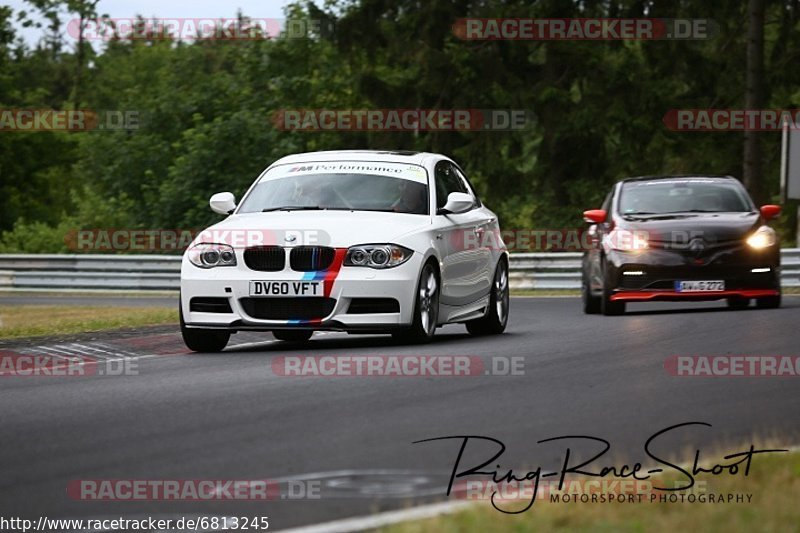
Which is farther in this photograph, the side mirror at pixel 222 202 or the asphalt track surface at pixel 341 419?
the side mirror at pixel 222 202

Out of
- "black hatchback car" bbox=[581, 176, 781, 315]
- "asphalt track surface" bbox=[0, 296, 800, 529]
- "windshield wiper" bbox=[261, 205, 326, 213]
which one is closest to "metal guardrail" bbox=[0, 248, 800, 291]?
"black hatchback car" bbox=[581, 176, 781, 315]

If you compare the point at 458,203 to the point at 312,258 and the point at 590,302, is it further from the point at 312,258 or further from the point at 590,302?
the point at 590,302

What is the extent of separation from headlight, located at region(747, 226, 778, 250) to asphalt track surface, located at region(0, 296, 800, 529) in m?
4.79

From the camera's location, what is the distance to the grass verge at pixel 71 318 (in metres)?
17.3

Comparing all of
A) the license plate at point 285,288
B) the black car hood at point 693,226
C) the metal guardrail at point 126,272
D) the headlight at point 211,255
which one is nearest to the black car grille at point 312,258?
the license plate at point 285,288

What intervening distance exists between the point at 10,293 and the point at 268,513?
2968 centimetres

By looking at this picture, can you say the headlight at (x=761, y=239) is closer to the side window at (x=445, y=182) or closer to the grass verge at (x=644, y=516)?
the side window at (x=445, y=182)

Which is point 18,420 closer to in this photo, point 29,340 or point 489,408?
point 489,408

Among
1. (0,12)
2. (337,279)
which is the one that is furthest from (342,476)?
(0,12)

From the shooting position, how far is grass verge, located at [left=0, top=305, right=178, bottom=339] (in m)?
17.3

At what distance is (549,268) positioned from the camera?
30172mm

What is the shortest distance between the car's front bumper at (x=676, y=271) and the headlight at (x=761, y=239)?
0.08 m
